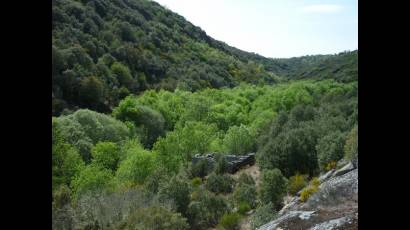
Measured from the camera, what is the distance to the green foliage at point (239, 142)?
115ft

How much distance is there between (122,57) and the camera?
6044cm

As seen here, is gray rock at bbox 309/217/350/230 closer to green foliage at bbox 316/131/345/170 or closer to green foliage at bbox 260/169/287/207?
green foliage at bbox 260/169/287/207

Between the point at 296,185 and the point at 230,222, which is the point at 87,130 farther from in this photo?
the point at 230,222

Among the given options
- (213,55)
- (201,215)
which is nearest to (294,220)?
(201,215)

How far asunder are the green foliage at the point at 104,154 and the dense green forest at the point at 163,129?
3.0 inches

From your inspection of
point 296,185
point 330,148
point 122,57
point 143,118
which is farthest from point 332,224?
point 122,57

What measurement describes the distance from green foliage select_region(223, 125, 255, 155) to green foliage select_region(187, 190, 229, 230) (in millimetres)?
13225

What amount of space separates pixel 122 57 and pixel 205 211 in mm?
41710

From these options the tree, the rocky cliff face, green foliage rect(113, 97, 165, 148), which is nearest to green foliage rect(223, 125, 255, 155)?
green foliage rect(113, 97, 165, 148)

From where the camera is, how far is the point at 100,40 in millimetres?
60219

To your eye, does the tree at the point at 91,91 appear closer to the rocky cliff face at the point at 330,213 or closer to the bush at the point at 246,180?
the bush at the point at 246,180

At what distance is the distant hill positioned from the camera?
154 ft
